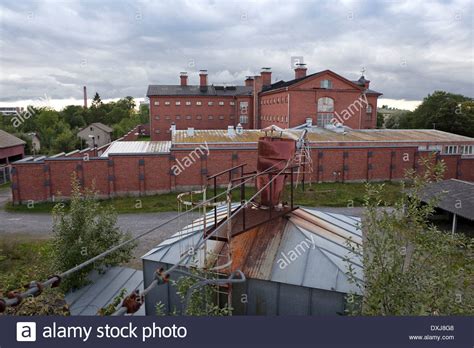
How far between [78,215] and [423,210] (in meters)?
9.47

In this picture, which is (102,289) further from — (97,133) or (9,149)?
(97,133)

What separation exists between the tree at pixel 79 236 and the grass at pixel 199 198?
41.9 feet

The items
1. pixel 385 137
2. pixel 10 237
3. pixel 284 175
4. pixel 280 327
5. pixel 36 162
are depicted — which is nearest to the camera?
pixel 280 327

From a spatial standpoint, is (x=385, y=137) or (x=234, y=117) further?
(x=234, y=117)

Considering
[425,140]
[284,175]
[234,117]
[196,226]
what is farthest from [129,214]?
[234,117]

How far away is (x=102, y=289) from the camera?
11.3 m

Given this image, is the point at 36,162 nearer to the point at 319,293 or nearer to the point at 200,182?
the point at 200,182

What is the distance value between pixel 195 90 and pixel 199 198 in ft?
110

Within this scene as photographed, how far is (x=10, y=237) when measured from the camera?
64.6ft

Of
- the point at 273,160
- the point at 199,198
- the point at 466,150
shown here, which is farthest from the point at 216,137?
the point at 466,150

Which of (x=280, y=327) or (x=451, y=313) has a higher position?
(x=451, y=313)

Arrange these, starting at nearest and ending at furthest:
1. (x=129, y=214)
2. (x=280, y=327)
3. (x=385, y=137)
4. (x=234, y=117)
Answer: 1. (x=280, y=327)
2. (x=129, y=214)
3. (x=385, y=137)
4. (x=234, y=117)

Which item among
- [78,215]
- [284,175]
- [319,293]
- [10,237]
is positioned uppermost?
[284,175]

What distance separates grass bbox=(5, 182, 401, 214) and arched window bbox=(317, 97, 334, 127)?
52.9 ft
